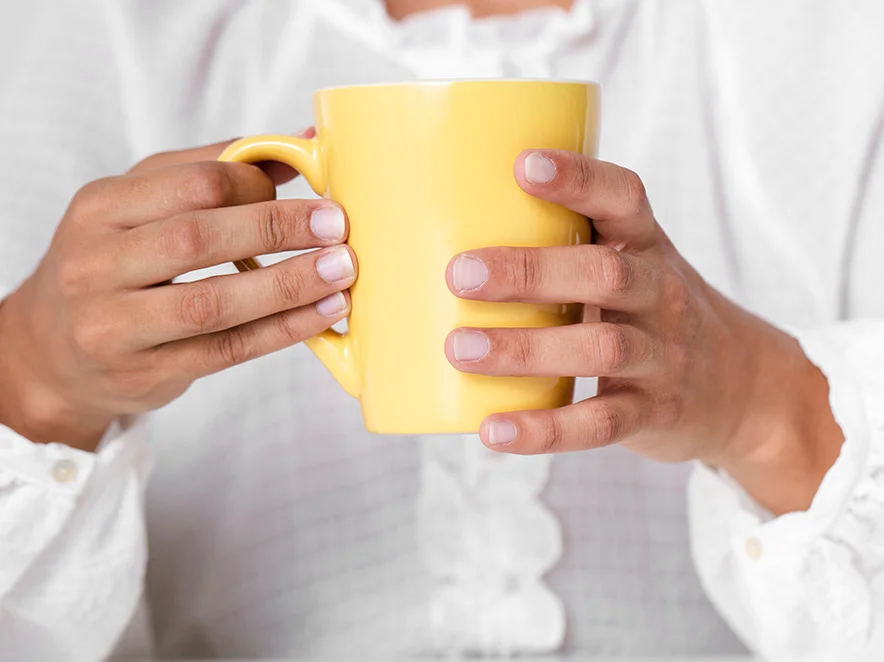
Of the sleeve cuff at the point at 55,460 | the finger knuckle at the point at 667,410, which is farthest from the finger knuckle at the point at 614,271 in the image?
the sleeve cuff at the point at 55,460

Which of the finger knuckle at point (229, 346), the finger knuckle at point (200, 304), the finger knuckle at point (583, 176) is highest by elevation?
the finger knuckle at point (583, 176)

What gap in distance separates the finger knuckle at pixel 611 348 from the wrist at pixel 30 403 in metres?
0.38

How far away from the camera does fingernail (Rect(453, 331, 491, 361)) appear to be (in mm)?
526

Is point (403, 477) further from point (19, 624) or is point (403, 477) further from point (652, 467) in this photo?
point (19, 624)

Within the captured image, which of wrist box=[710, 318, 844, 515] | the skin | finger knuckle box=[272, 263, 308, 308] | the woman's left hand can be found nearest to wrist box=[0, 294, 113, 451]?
the skin

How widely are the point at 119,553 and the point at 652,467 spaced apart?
1.98ft

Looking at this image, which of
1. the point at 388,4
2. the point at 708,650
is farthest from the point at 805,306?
the point at 388,4

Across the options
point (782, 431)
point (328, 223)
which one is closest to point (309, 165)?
point (328, 223)

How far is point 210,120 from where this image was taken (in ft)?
3.58

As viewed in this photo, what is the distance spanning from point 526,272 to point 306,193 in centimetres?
63

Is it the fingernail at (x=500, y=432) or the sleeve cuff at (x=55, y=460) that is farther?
the sleeve cuff at (x=55, y=460)

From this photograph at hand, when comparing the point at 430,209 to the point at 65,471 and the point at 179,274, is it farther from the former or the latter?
the point at 65,471

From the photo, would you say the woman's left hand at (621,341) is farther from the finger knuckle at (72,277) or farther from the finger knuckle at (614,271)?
the finger knuckle at (72,277)

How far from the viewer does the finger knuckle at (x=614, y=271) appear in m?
0.54
